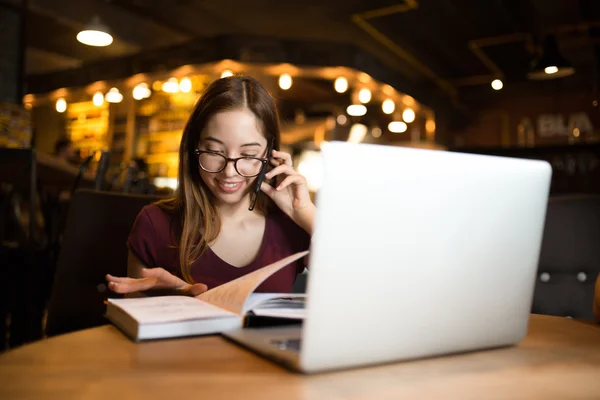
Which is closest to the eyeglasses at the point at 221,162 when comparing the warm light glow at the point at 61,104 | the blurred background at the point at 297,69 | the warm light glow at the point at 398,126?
the blurred background at the point at 297,69

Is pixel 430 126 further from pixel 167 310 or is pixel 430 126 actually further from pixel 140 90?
pixel 167 310

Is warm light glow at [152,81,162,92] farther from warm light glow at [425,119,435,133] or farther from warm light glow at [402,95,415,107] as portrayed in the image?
warm light glow at [425,119,435,133]

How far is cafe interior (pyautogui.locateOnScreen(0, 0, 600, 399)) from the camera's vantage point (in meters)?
0.55

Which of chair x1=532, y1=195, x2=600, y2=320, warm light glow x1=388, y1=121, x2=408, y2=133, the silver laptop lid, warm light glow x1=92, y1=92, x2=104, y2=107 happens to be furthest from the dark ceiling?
the silver laptop lid

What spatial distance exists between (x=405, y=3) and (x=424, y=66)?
7.89ft

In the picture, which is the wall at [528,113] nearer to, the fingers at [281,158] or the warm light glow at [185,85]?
the warm light glow at [185,85]

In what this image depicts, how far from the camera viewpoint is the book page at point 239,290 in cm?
72

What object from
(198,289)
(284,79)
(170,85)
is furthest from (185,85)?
(198,289)

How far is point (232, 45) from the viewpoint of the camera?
19.1 ft

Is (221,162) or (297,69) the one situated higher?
(297,69)

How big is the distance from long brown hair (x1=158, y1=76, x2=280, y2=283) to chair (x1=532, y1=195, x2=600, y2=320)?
74 cm

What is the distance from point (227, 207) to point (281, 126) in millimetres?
592

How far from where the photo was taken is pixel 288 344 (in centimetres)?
61

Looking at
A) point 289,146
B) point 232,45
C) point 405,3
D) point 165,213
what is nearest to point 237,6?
point 232,45
